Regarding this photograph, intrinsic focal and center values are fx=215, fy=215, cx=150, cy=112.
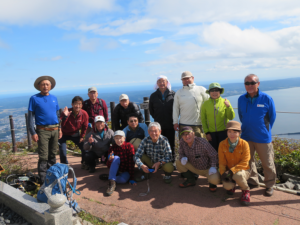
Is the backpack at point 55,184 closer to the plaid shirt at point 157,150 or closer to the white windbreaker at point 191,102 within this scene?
the plaid shirt at point 157,150

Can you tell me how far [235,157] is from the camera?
3.79 m

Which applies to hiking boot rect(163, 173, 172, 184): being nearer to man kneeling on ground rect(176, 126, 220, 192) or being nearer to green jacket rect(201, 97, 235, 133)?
man kneeling on ground rect(176, 126, 220, 192)

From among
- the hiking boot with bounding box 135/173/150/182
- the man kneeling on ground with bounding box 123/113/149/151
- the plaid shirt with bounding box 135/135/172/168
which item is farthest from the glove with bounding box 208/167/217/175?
the man kneeling on ground with bounding box 123/113/149/151

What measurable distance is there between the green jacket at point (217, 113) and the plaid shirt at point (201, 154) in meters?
0.40

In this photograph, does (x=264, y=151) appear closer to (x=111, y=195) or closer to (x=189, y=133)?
(x=189, y=133)

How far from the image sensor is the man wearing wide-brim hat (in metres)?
4.38

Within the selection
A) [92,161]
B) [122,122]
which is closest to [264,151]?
[122,122]

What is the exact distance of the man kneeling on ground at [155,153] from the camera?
4.41m

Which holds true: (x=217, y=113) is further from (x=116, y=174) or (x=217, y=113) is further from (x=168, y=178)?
(x=116, y=174)

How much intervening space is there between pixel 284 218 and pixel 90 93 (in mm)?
4740

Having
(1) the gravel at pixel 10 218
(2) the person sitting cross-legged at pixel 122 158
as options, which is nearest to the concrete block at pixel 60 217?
(1) the gravel at pixel 10 218

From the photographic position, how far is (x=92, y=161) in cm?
527

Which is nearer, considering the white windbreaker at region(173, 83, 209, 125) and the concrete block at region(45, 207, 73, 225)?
the concrete block at region(45, 207, 73, 225)

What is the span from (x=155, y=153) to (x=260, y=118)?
2127 millimetres
